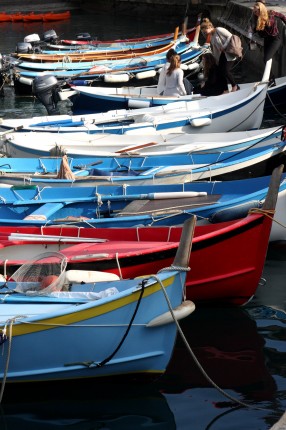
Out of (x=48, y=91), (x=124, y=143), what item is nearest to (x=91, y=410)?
(x=124, y=143)

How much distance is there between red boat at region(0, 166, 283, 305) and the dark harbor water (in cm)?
37

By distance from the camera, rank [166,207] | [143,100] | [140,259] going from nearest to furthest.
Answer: [140,259]
[166,207]
[143,100]

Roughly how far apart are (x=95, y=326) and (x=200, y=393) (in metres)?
1.19

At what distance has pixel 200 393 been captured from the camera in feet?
25.5

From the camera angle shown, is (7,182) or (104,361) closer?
(104,361)

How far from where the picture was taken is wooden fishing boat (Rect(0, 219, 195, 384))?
23.7 ft

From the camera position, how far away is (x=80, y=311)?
7191 millimetres

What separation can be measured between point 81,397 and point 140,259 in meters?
1.56

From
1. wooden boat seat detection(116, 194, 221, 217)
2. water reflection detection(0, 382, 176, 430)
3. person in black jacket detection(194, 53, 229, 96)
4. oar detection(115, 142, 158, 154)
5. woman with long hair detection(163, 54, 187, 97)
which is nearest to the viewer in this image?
water reflection detection(0, 382, 176, 430)

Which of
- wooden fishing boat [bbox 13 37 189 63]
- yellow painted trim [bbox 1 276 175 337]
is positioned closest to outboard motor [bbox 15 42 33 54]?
wooden fishing boat [bbox 13 37 189 63]

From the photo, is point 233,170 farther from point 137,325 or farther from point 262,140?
point 137,325

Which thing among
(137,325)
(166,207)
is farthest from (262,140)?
(137,325)

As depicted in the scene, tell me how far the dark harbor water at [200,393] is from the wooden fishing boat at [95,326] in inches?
7.9

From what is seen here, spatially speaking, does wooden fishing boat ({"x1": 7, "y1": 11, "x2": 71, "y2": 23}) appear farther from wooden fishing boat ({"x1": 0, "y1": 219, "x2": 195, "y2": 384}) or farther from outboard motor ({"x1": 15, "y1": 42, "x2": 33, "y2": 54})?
wooden fishing boat ({"x1": 0, "y1": 219, "x2": 195, "y2": 384})
